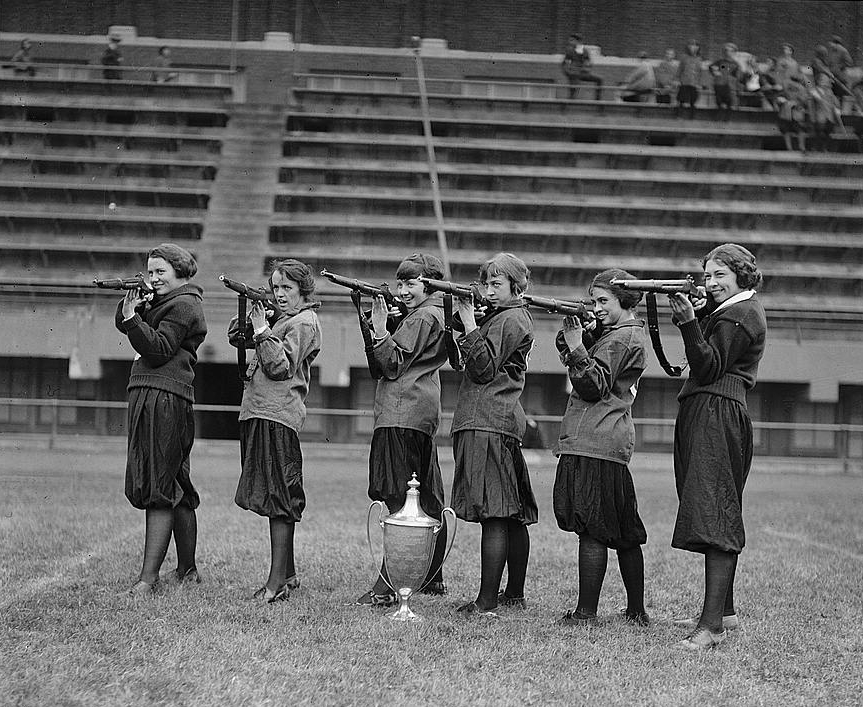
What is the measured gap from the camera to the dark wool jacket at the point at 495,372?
5.05m

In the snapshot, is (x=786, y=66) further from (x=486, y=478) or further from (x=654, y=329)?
(x=486, y=478)

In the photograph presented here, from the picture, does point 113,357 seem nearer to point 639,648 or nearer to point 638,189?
point 638,189

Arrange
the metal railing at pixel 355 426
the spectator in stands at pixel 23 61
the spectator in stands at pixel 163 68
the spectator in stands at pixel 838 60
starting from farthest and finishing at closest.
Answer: the spectator in stands at pixel 163 68
the spectator in stands at pixel 838 60
the spectator in stands at pixel 23 61
the metal railing at pixel 355 426

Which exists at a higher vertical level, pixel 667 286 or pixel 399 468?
pixel 667 286

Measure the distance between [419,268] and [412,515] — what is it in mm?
1285

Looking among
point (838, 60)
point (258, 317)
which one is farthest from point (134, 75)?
point (258, 317)

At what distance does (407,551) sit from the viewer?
482cm

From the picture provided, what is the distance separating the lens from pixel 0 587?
544cm

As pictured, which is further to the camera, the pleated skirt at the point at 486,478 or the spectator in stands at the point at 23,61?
the spectator in stands at the point at 23,61

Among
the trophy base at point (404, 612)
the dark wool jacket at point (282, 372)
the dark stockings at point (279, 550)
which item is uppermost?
the dark wool jacket at point (282, 372)

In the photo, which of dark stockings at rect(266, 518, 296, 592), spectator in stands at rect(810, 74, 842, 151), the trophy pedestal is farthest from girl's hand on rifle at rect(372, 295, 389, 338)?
spectator in stands at rect(810, 74, 842, 151)

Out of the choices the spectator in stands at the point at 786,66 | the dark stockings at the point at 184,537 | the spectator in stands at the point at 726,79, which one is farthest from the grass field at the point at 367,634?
the spectator in stands at the point at 726,79

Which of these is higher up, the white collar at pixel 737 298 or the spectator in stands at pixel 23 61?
the spectator in stands at pixel 23 61

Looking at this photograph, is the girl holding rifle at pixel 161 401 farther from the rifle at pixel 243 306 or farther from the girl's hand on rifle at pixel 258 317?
the girl's hand on rifle at pixel 258 317
